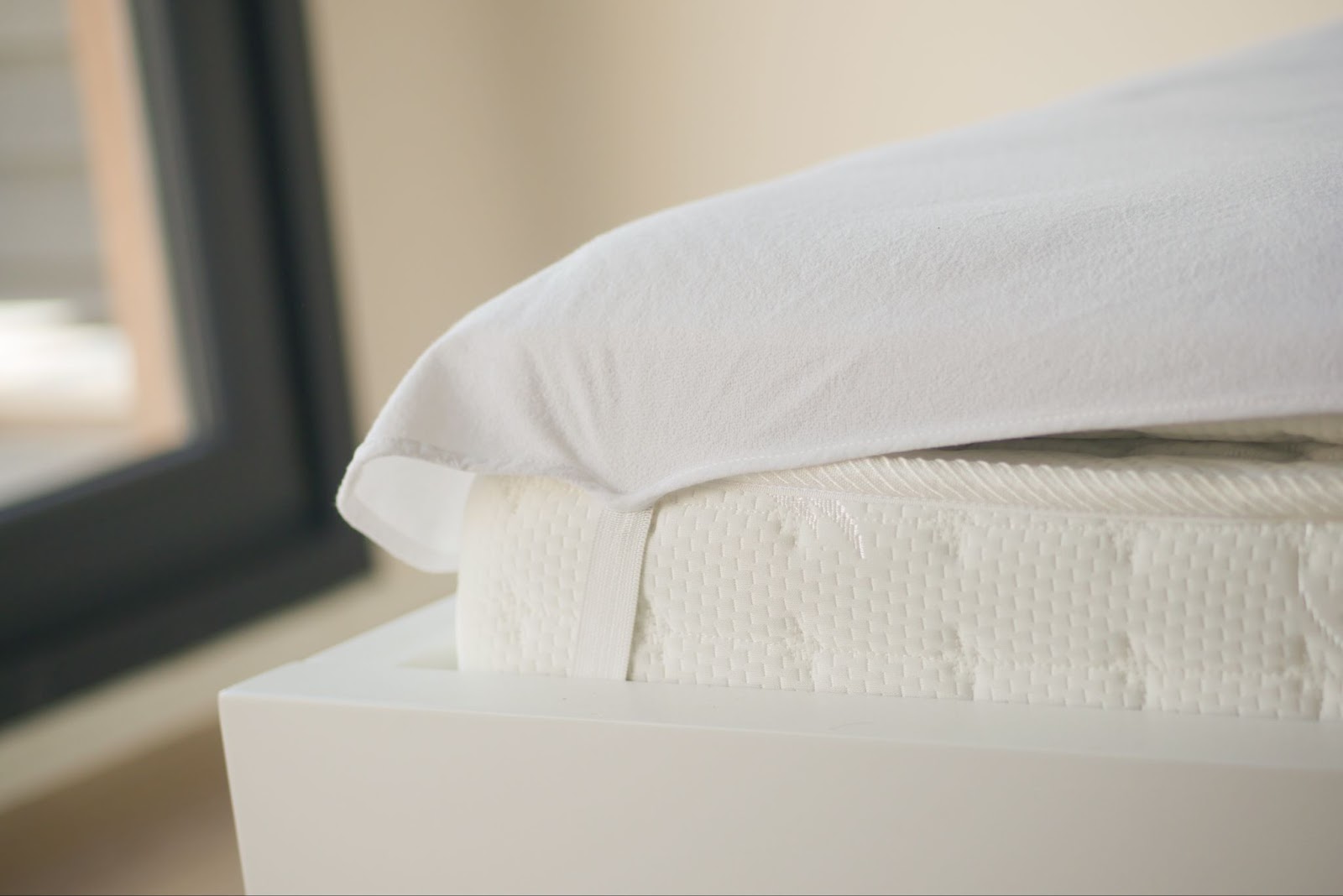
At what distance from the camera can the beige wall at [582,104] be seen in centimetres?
205

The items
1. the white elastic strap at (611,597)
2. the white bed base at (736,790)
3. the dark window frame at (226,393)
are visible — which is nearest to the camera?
the white bed base at (736,790)

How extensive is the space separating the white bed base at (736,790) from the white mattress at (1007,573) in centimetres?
2

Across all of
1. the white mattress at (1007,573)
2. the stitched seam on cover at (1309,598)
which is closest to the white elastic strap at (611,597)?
the white mattress at (1007,573)

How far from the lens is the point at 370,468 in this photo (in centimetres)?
87

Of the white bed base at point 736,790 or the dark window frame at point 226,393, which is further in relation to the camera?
the dark window frame at point 226,393

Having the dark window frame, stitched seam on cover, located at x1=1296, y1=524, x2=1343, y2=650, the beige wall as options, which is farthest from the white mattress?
the beige wall

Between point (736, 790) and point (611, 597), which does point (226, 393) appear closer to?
point (611, 597)

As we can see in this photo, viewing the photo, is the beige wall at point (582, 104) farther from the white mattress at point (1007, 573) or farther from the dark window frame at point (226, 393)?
the white mattress at point (1007, 573)

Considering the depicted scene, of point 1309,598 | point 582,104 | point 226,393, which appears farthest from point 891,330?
point 582,104

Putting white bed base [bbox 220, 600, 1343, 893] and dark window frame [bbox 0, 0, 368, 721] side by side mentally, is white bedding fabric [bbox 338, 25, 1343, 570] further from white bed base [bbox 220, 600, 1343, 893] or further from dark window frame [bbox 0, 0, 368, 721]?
dark window frame [bbox 0, 0, 368, 721]

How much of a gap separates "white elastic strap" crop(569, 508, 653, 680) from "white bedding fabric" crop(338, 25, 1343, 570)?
0.02 metres

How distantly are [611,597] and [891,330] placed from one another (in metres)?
0.23

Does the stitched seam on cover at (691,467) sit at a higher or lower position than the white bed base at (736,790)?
higher

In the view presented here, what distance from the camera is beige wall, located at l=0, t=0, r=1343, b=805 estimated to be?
2.05 metres
